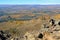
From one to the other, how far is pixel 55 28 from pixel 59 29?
793mm

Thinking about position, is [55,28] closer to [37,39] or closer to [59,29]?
[59,29]

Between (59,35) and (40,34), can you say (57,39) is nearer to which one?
(59,35)

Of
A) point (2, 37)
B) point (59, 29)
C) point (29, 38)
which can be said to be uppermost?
point (59, 29)

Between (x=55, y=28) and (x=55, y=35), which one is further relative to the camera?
(x=55, y=28)

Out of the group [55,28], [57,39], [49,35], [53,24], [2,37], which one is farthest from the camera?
[2,37]

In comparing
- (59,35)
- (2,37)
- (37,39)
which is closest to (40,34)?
(37,39)

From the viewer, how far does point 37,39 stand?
22.6 m

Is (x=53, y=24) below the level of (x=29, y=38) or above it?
above

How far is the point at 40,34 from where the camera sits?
22516mm

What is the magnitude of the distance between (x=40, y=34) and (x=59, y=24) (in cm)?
299

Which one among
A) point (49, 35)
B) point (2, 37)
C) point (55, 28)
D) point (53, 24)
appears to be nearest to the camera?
point (49, 35)

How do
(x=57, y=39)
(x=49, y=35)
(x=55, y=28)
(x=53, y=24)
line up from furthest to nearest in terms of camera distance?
(x=53, y=24), (x=55, y=28), (x=49, y=35), (x=57, y=39)

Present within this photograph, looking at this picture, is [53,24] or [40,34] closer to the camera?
[40,34]

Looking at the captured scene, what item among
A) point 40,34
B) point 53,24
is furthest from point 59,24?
point 40,34
